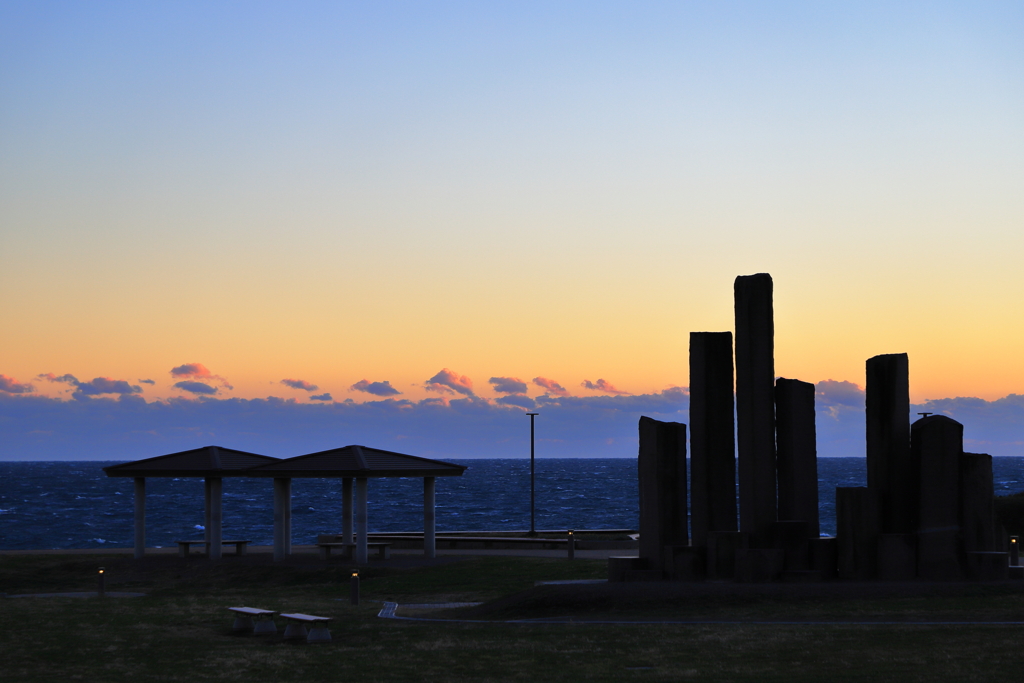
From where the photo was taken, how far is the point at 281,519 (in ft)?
109

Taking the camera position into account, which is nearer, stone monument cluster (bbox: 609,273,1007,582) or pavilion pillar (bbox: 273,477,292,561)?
stone monument cluster (bbox: 609,273,1007,582)

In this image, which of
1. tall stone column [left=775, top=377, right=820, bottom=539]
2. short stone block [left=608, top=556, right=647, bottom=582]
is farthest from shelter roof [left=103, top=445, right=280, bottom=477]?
tall stone column [left=775, top=377, right=820, bottom=539]

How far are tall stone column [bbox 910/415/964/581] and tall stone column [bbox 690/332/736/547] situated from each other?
350 centimetres

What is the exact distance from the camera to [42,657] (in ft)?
53.4

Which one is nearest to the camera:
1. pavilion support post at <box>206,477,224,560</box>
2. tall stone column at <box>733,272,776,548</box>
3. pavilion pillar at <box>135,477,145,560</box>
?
tall stone column at <box>733,272,776,548</box>

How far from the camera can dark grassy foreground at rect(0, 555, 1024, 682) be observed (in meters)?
14.0

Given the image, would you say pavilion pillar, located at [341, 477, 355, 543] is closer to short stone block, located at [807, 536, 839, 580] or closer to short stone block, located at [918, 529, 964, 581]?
short stone block, located at [807, 536, 839, 580]

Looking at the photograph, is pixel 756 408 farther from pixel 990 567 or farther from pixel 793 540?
pixel 990 567

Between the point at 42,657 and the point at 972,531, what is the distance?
16.1 m

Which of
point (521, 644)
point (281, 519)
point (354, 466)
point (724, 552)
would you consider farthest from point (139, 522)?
point (521, 644)

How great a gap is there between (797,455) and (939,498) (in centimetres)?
269

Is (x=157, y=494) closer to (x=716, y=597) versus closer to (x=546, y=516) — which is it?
(x=546, y=516)

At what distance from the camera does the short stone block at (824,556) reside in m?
21.0

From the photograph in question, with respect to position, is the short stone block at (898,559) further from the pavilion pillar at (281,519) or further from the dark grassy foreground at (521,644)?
the pavilion pillar at (281,519)
